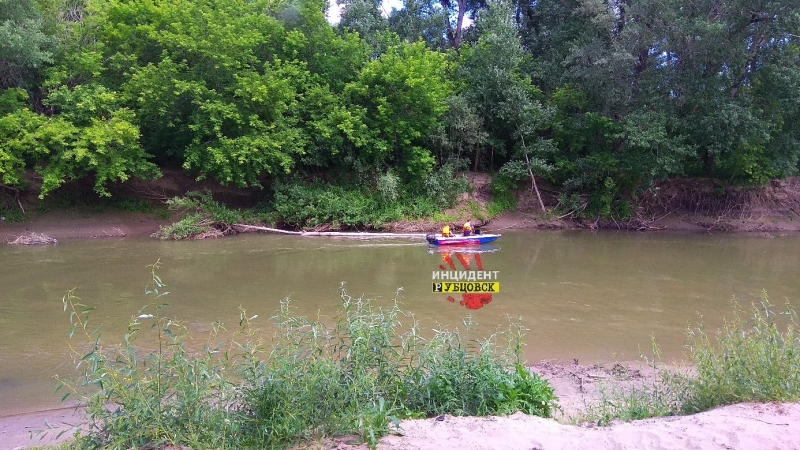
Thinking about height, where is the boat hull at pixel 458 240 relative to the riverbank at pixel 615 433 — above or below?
above

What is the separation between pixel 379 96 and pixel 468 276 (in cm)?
981

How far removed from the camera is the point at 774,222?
20234 millimetres

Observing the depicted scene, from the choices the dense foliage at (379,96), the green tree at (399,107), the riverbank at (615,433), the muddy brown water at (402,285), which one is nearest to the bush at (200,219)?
the muddy brown water at (402,285)

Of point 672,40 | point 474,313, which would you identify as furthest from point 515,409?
point 672,40

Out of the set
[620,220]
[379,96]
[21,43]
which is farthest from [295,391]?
[620,220]

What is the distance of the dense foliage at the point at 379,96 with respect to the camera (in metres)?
16.6

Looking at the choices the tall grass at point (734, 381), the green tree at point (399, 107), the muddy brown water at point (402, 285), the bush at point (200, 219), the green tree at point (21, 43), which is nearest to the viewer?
the tall grass at point (734, 381)

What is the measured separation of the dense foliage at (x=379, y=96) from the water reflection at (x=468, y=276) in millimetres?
6088

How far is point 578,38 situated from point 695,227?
8697 millimetres

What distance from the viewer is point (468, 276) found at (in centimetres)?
1204

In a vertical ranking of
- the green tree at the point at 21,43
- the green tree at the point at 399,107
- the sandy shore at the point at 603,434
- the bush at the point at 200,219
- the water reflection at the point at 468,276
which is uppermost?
the green tree at the point at 21,43

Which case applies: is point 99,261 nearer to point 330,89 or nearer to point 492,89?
point 330,89

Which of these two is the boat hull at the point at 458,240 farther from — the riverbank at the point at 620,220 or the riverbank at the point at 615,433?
the riverbank at the point at 615,433

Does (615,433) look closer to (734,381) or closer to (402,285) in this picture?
(734,381)
